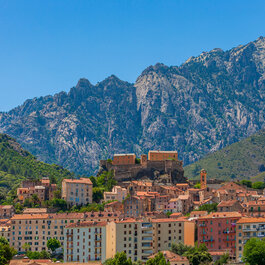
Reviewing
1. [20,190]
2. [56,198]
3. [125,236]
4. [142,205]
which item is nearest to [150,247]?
[125,236]

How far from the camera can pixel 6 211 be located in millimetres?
171125

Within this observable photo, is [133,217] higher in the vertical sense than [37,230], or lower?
higher

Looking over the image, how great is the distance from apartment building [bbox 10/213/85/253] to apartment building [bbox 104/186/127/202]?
26397mm

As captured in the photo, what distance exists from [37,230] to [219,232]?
4420 centimetres

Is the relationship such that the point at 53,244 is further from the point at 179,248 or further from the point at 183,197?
the point at 183,197

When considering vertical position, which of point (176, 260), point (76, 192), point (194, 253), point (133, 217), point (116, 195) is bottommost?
point (176, 260)

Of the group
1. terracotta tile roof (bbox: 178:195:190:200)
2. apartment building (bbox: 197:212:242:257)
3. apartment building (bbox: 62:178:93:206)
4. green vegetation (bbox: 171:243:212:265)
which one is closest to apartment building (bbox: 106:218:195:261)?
green vegetation (bbox: 171:243:212:265)

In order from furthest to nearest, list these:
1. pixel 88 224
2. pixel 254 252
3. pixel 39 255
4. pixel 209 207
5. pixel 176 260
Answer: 1. pixel 209 207
2. pixel 39 255
3. pixel 88 224
4. pixel 176 260
5. pixel 254 252

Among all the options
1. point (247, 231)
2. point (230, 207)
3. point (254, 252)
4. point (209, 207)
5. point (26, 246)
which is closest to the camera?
point (254, 252)

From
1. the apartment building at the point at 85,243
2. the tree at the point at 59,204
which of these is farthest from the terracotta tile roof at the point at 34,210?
the apartment building at the point at 85,243

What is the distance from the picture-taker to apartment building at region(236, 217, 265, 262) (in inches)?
4943

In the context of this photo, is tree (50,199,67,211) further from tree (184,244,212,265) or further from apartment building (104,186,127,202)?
tree (184,244,212,265)

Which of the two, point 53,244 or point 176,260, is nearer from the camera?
point 176,260

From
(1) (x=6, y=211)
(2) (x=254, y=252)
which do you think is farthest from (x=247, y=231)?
(1) (x=6, y=211)
